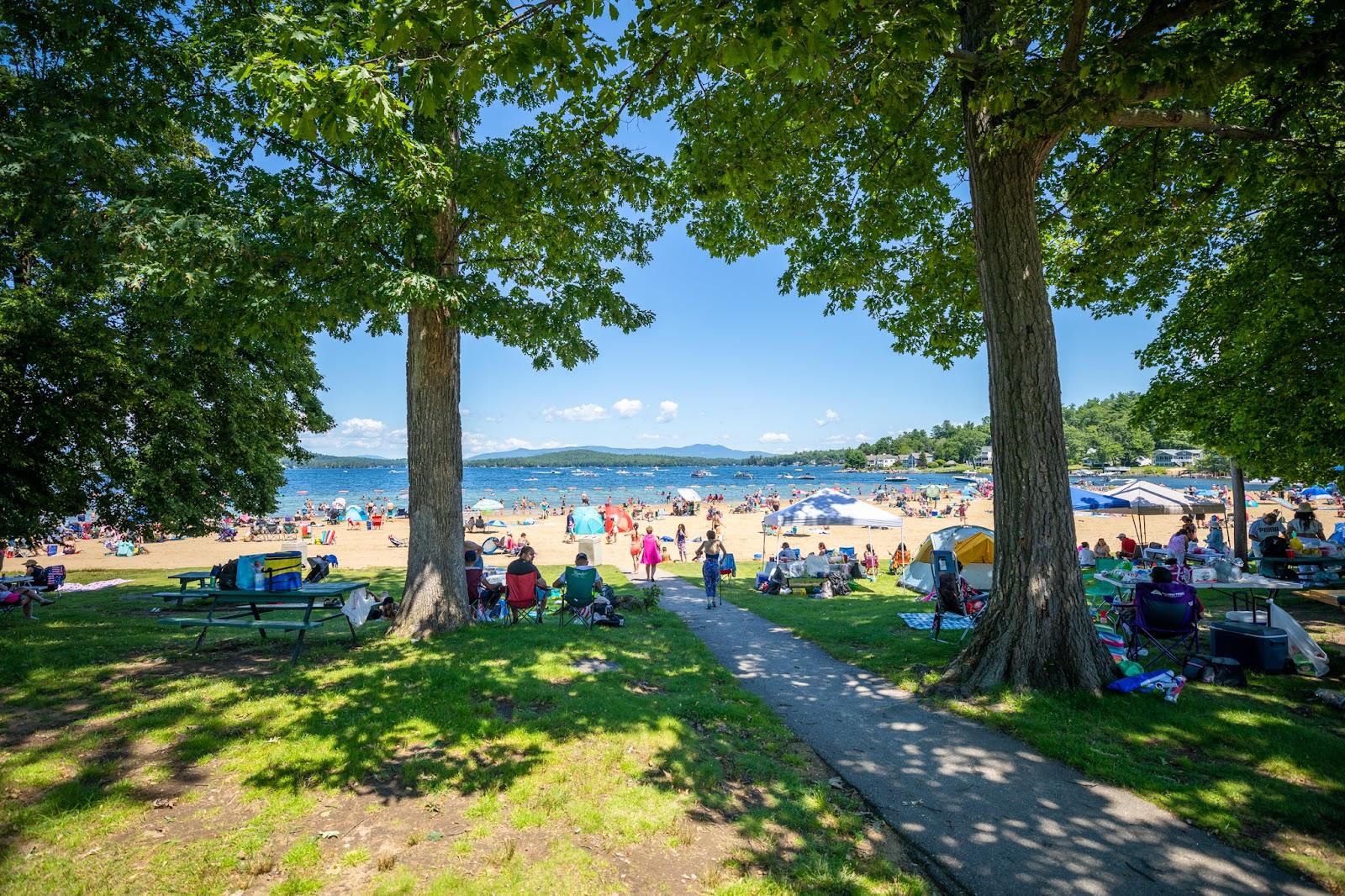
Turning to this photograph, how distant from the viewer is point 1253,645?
6.86 m

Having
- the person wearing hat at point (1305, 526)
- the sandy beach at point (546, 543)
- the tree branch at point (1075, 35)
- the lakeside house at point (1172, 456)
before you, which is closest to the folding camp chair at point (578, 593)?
the tree branch at point (1075, 35)

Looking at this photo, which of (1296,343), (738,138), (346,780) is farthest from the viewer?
(1296,343)

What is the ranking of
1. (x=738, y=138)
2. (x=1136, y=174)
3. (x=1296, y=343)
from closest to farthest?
(x=738, y=138), (x=1136, y=174), (x=1296, y=343)

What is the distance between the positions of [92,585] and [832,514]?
841 inches

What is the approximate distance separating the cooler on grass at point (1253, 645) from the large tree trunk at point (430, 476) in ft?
33.4

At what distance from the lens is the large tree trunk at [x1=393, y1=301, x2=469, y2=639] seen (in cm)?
859

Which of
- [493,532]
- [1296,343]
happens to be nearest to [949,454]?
[493,532]

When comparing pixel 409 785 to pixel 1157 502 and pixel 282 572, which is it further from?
pixel 1157 502

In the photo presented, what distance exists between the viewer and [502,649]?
7453 mm

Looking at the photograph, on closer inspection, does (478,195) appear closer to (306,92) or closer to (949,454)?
(306,92)

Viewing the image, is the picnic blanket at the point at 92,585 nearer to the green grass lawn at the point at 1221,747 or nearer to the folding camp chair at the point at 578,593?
the folding camp chair at the point at 578,593

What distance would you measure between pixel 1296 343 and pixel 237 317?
1628cm

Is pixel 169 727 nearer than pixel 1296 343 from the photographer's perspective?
Yes

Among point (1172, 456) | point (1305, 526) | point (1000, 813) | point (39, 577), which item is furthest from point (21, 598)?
point (1172, 456)
